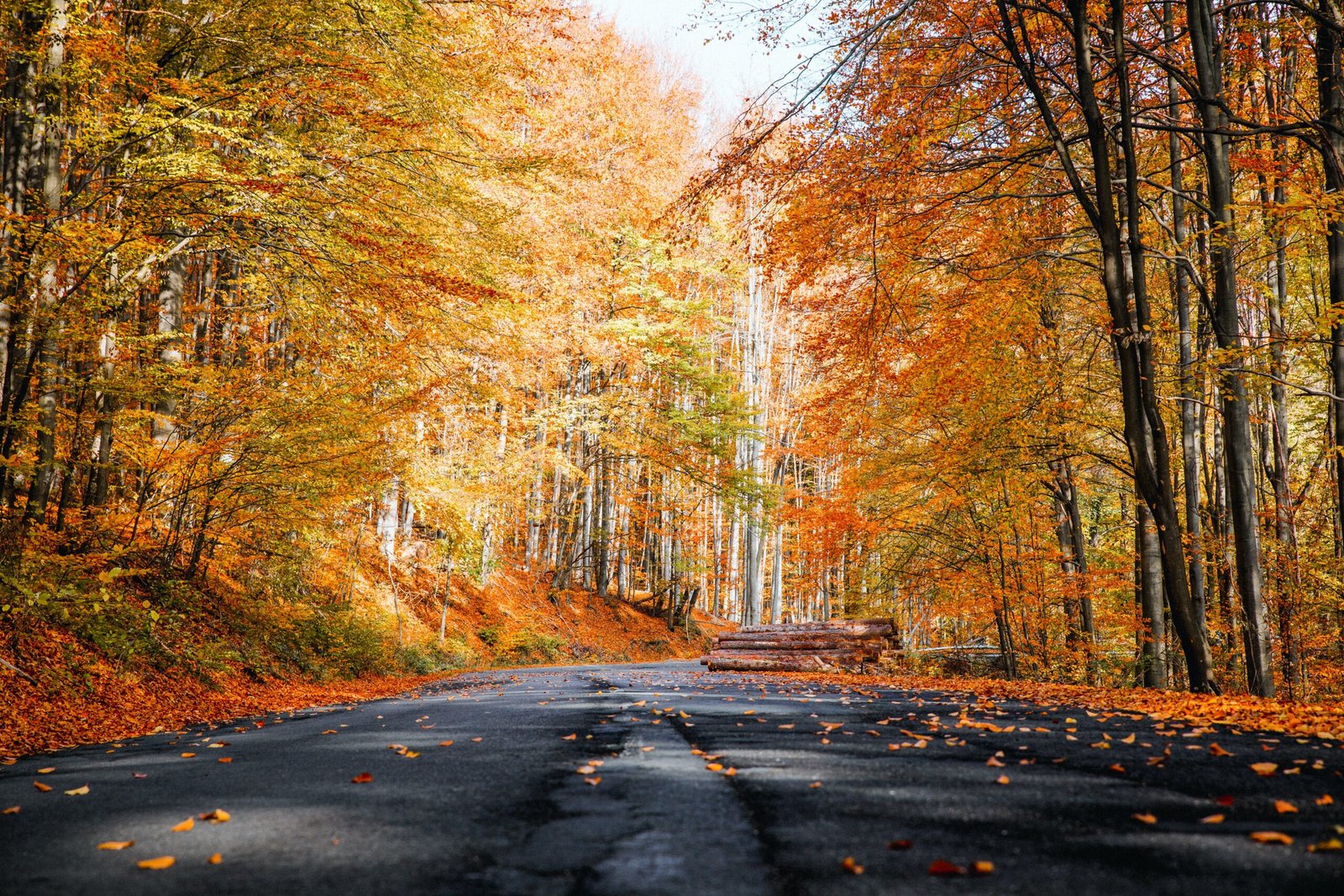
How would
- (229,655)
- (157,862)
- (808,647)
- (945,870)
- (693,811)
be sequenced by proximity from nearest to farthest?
(945,870) < (157,862) < (693,811) < (229,655) < (808,647)

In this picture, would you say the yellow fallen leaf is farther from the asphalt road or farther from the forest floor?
the forest floor

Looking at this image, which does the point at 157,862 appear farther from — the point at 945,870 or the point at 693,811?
the point at 945,870

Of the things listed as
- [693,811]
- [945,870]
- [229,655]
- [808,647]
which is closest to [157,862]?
[693,811]

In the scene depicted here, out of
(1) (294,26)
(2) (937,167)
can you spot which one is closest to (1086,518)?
(2) (937,167)

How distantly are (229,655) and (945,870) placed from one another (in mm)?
9948

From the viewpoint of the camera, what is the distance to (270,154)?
8562 millimetres

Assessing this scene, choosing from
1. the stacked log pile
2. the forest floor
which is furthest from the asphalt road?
the stacked log pile

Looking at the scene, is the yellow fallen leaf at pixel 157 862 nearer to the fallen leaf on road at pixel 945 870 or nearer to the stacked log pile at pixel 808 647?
the fallen leaf on road at pixel 945 870

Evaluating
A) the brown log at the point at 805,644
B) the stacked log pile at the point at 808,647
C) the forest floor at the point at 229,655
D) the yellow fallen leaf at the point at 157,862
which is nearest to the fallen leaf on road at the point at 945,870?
the yellow fallen leaf at the point at 157,862

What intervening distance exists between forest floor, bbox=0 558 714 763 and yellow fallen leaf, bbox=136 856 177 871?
369cm

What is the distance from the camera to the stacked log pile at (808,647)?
14.4 meters

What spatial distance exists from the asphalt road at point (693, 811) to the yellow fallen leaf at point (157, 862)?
0.12ft

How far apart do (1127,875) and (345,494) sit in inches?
411

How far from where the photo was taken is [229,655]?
32.3 feet
